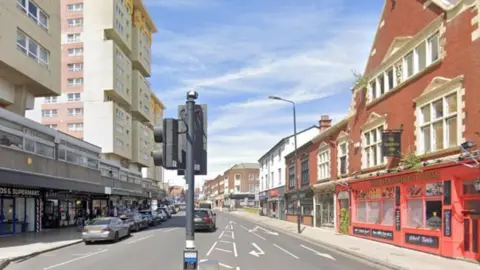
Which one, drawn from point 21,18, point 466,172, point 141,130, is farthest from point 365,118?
point 141,130

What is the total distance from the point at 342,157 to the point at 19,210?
2137 cm

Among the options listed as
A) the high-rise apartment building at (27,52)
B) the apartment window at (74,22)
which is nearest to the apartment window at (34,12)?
the high-rise apartment building at (27,52)

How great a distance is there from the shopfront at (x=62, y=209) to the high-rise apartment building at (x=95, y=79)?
24015mm

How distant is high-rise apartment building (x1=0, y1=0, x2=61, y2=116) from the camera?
27.8 metres

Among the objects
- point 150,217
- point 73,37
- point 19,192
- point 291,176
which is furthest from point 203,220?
point 73,37

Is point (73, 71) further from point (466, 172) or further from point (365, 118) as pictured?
point (466, 172)

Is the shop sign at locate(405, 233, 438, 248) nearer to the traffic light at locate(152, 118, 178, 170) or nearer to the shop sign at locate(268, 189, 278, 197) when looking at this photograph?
the traffic light at locate(152, 118, 178, 170)

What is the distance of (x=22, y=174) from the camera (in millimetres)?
24391

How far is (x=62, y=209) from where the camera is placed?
38.2 meters

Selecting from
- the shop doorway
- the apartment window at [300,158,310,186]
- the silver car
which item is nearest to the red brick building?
the silver car

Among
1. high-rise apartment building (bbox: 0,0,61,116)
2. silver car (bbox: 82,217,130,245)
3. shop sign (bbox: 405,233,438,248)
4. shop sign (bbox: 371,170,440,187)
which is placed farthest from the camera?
high-rise apartment building (bbox: 0,0,61,116)

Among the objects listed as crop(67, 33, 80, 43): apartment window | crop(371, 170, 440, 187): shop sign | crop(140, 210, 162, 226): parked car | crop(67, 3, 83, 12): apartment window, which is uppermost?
crop(67, 3, 83, 12): apartment window

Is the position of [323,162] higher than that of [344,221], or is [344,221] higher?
[323,162]

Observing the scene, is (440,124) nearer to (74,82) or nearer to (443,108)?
(443,108)
